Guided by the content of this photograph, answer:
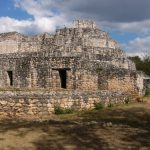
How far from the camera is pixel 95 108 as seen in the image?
60.5ft

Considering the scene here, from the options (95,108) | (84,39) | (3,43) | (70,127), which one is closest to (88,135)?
(70,127)

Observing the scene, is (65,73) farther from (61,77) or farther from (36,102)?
(36,102)

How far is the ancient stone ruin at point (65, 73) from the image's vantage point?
1714cm

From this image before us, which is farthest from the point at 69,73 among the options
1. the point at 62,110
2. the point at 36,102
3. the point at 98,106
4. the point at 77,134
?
the point at 77,134

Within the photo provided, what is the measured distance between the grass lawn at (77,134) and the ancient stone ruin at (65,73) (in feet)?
5.26

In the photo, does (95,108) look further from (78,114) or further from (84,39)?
(84,39)

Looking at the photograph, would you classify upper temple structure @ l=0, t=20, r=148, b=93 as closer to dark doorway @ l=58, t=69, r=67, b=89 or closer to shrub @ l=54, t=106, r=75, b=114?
dark doorway @ l=58, t=69, r=67, b=89

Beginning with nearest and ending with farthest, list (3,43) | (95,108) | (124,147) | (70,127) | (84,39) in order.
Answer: (124,147)
(70,127)
(95,108)
(84,39)
(3,43)

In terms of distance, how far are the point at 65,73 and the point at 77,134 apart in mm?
10932

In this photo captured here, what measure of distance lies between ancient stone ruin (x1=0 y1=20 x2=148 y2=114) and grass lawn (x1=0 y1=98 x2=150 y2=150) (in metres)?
1.60

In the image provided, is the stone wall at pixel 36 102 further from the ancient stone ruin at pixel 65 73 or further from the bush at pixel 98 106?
the bush at pixel 98 106

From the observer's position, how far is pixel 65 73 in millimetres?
22953

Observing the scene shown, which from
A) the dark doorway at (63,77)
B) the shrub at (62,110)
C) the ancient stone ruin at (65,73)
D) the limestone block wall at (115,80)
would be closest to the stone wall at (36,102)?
the ancient stone ruin at (65,73)

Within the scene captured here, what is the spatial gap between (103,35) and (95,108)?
44.5ft
